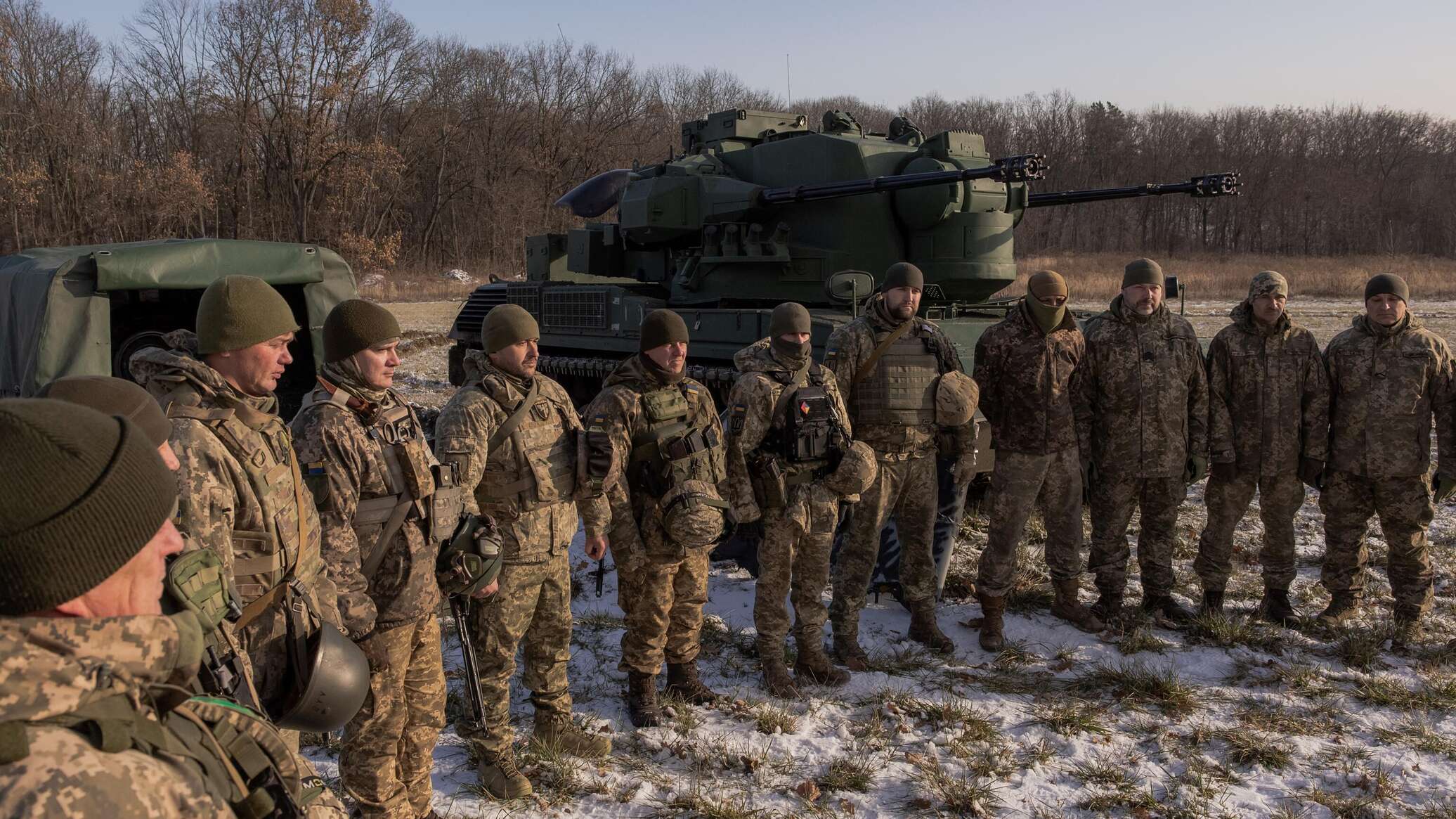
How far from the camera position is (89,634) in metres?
1.36

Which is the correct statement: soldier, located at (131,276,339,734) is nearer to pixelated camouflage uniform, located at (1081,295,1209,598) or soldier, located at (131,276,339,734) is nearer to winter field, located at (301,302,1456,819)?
winter field, located at (301,302,1456,819)

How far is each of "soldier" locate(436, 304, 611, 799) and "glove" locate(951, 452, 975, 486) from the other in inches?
85.8

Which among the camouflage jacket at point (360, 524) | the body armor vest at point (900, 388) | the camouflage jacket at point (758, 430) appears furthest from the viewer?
the body armor vest at point (900, 388)

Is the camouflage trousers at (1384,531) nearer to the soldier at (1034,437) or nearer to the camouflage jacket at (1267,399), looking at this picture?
the camouflage jacket at (1267,399)

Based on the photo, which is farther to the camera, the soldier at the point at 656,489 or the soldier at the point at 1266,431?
the soldier at the point at 1266,431

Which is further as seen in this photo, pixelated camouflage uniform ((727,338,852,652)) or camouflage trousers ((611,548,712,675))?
pixelated camouflage uniform ((727,338,852,652))

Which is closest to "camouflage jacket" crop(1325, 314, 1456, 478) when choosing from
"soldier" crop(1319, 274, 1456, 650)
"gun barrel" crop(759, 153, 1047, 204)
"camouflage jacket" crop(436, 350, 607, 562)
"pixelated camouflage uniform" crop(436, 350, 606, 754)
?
"soldier" crop(1319, 274, 1456, 650)

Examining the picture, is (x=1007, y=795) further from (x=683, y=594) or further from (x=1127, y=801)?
(x=683, y=594)

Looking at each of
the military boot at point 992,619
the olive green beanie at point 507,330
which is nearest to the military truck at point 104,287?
the olive green beanie at point 507,330

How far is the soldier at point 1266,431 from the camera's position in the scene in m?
5.67

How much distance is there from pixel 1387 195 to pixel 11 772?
63.0m

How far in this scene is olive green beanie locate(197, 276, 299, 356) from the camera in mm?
2848

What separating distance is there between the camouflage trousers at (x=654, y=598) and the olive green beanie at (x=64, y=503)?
3179 mm

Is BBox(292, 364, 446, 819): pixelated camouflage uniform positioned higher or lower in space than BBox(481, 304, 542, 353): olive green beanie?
lower
